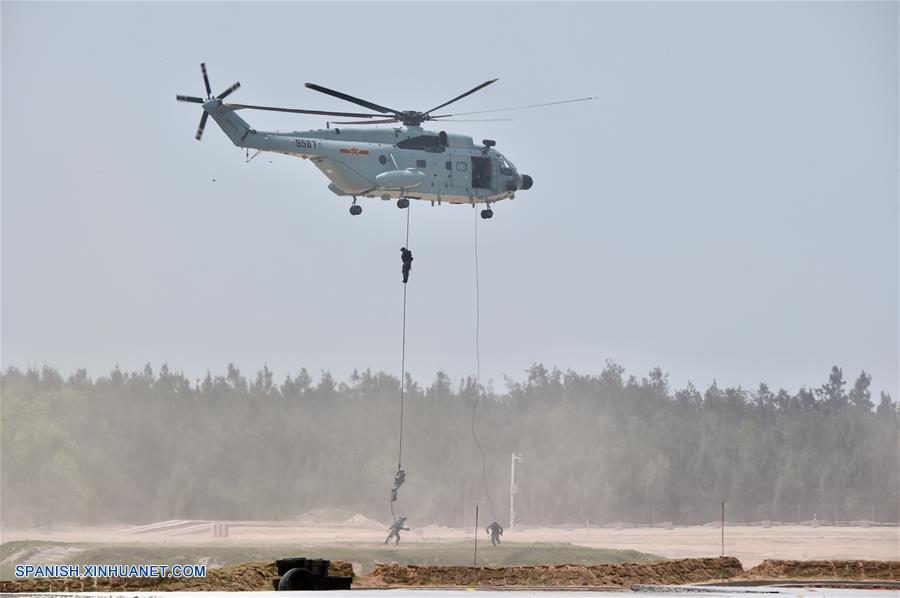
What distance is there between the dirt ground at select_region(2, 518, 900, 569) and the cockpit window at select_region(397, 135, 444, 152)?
80.4 ft

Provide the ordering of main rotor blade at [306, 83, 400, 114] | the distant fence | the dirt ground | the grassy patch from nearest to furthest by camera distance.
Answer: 1. main rotor blade at [306, 83, 400, 114]
2. the grassy patch
3. the dirt ground
4. the distant fence

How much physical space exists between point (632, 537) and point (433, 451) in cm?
1553

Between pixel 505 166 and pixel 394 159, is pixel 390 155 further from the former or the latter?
pixel 505 166

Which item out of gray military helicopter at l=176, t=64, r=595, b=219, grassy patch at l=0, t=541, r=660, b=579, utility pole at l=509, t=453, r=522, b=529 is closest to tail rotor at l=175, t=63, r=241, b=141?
gray military helicopter at l=176, t=64, r=595, b=219

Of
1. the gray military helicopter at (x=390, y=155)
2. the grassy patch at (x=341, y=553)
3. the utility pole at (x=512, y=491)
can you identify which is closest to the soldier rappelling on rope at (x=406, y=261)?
the gray military helicopter at (x=390, y=155)

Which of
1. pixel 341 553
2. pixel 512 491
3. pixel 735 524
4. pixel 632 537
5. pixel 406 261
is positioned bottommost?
pixel 341 553

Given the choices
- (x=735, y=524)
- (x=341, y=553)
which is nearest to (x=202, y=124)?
(x=341, y=553)

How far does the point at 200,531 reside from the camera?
8131cm

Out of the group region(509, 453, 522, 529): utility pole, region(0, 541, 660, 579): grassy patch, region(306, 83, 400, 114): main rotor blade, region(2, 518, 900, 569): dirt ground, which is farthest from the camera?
region(509, 453, 522, 529): utility pole

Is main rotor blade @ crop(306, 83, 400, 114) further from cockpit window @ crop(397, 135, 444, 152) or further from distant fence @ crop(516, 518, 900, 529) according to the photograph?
distant fence @ crop(516, 518, 900, 529)

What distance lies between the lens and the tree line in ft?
289

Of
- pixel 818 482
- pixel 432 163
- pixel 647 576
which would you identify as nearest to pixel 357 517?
pixel 818 482

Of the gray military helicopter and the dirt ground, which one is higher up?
the gray military helicopter

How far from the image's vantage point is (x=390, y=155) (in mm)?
53094
